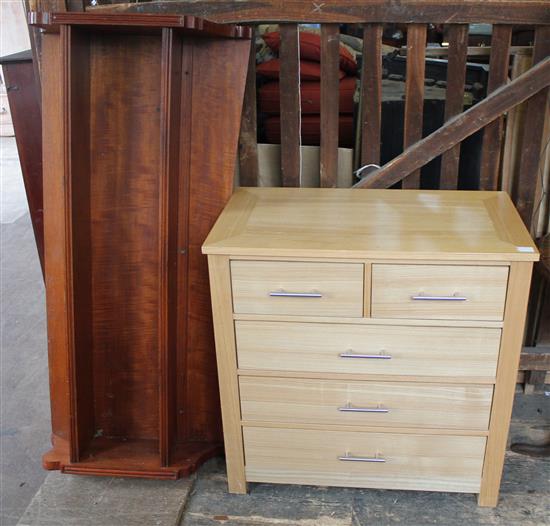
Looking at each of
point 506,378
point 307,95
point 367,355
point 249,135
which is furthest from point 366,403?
point 307,95

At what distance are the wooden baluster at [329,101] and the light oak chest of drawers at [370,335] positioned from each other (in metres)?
0.22

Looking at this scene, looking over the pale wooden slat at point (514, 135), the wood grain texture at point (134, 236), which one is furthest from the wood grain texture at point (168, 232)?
the pale wooden slat at point (514, 135)

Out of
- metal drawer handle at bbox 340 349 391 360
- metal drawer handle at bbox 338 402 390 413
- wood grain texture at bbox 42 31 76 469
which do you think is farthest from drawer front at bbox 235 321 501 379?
wood grain texture at bbox 42 31 76 469

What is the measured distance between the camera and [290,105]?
2203 millimetres

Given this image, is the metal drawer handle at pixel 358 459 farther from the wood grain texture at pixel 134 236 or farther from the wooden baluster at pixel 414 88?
the wooden baluster at pixel 414 88

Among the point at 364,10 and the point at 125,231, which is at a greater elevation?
the point at 364,10

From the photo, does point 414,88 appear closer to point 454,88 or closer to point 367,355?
point 454,88

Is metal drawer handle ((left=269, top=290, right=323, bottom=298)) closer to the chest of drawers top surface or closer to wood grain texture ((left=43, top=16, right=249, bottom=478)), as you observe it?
the chest of drawers top surface

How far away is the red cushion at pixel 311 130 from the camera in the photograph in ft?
7.74

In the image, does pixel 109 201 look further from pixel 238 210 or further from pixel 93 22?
pixel 93 22

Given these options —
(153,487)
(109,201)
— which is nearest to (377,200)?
(109,201)

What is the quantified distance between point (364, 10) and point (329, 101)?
0.98 feet

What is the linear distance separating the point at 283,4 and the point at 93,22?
0.61 m

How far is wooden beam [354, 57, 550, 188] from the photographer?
6.82ft
